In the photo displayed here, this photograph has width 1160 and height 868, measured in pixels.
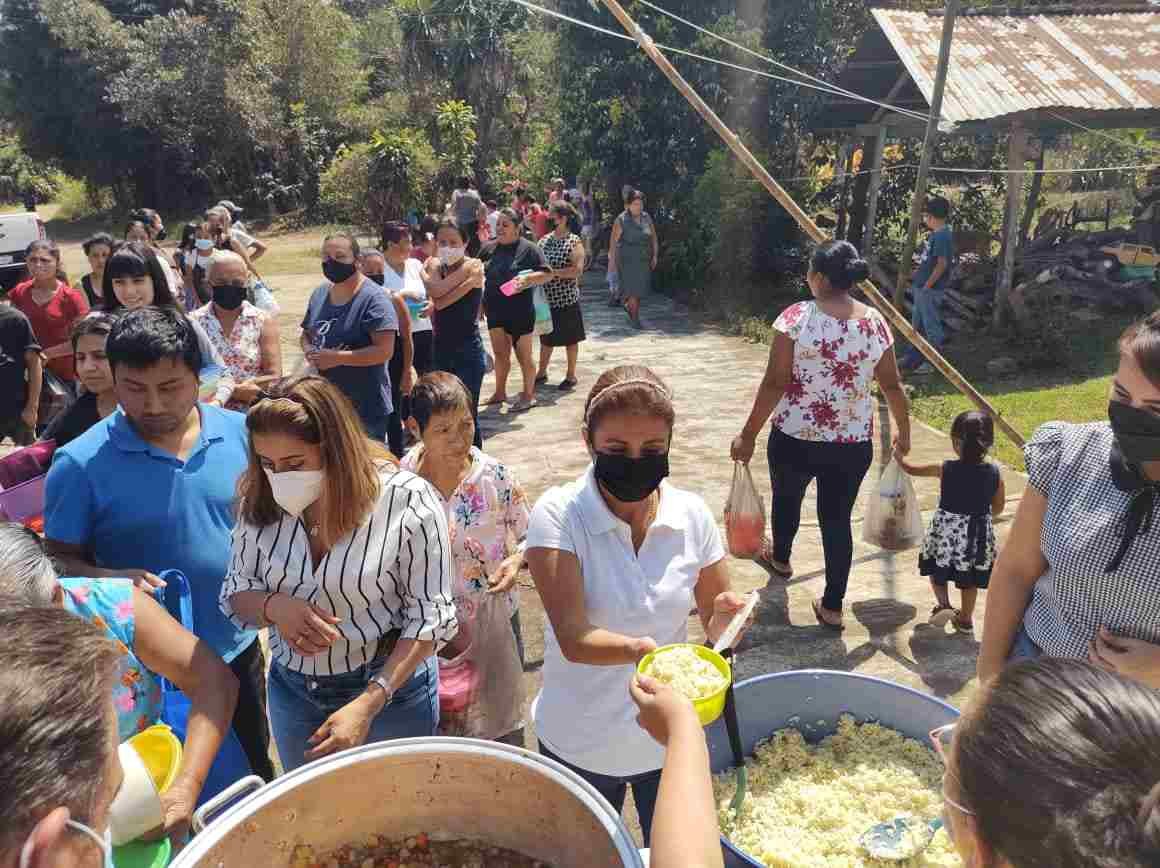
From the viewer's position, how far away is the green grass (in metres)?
7.66

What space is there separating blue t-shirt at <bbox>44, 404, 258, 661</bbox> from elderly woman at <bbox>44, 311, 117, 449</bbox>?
83 cm

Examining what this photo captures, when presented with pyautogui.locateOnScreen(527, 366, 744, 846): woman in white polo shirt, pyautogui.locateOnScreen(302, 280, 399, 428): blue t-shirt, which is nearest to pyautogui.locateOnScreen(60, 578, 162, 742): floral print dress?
pyautogui.locateOnScreen(527, 366, 744, 846): woman in white polo shirt

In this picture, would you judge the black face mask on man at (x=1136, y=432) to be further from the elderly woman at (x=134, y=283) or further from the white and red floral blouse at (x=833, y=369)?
the elderly woman at (x=134, y=283)

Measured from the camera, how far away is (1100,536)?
195 centimetres

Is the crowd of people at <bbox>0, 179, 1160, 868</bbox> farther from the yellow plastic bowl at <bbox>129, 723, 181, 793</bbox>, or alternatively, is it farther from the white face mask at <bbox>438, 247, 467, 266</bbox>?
the white face mask at <bbox>438, 247, 467, 266</bbox>

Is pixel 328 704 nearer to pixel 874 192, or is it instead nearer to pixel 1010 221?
pixel 1010 221

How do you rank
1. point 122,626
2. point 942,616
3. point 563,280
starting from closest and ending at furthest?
1. point 122,626
2. point 942,616
3. point 563,280

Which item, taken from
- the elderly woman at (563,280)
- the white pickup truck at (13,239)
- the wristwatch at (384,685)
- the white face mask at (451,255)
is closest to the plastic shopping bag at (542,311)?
the elderly woman at (563,280)

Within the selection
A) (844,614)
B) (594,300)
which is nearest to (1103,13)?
(594,300)

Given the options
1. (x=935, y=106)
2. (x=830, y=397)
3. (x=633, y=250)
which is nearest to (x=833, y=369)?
(x=830, y=397)

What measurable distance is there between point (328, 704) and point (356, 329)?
Result: 2867mm

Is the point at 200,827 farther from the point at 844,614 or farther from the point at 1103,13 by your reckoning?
the point at 1103,13

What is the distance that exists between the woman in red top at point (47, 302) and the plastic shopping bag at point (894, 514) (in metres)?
5.34

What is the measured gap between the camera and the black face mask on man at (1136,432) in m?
1.85
